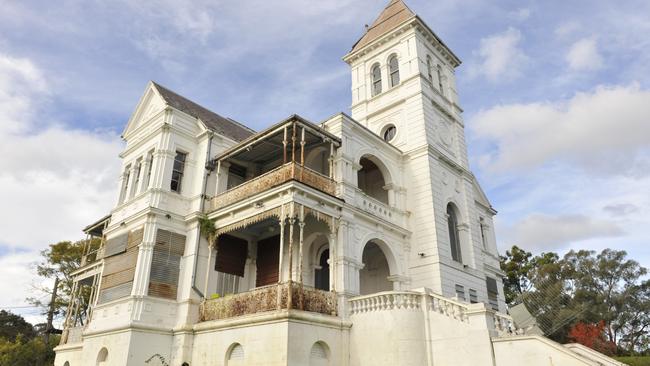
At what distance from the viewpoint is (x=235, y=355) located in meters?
14.1

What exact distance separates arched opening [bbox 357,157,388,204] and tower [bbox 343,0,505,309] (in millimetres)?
1336

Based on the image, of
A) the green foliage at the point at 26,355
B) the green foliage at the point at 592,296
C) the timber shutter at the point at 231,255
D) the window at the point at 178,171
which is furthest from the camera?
the green foliage at the point at 592,296

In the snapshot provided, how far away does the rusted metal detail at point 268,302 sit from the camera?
13469 millimetres

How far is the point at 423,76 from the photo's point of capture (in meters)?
22.3

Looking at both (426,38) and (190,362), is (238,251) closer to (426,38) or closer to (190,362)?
(190,362)

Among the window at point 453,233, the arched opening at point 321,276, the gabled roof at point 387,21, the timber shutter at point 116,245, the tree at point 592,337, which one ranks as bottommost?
the tree at point 592,337

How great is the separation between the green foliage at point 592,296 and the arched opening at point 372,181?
22132 mm

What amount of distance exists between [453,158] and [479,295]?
22.7 ft

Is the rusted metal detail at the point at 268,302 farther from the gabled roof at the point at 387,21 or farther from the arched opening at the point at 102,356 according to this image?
the gabled roof at the point at 387,21

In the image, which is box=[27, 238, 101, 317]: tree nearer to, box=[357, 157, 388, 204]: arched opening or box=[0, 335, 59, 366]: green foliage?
box=[0, 335, 59, 366]: green foliage

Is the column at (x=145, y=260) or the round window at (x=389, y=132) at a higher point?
the round window at (x=389, y=132)

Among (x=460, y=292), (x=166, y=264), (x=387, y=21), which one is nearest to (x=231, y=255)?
(x=166, y=264)

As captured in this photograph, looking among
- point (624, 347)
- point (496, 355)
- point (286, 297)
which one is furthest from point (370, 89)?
point (624, 347)

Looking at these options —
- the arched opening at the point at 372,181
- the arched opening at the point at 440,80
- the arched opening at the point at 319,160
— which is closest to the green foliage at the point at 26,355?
the arched opening at the point at 319,160
